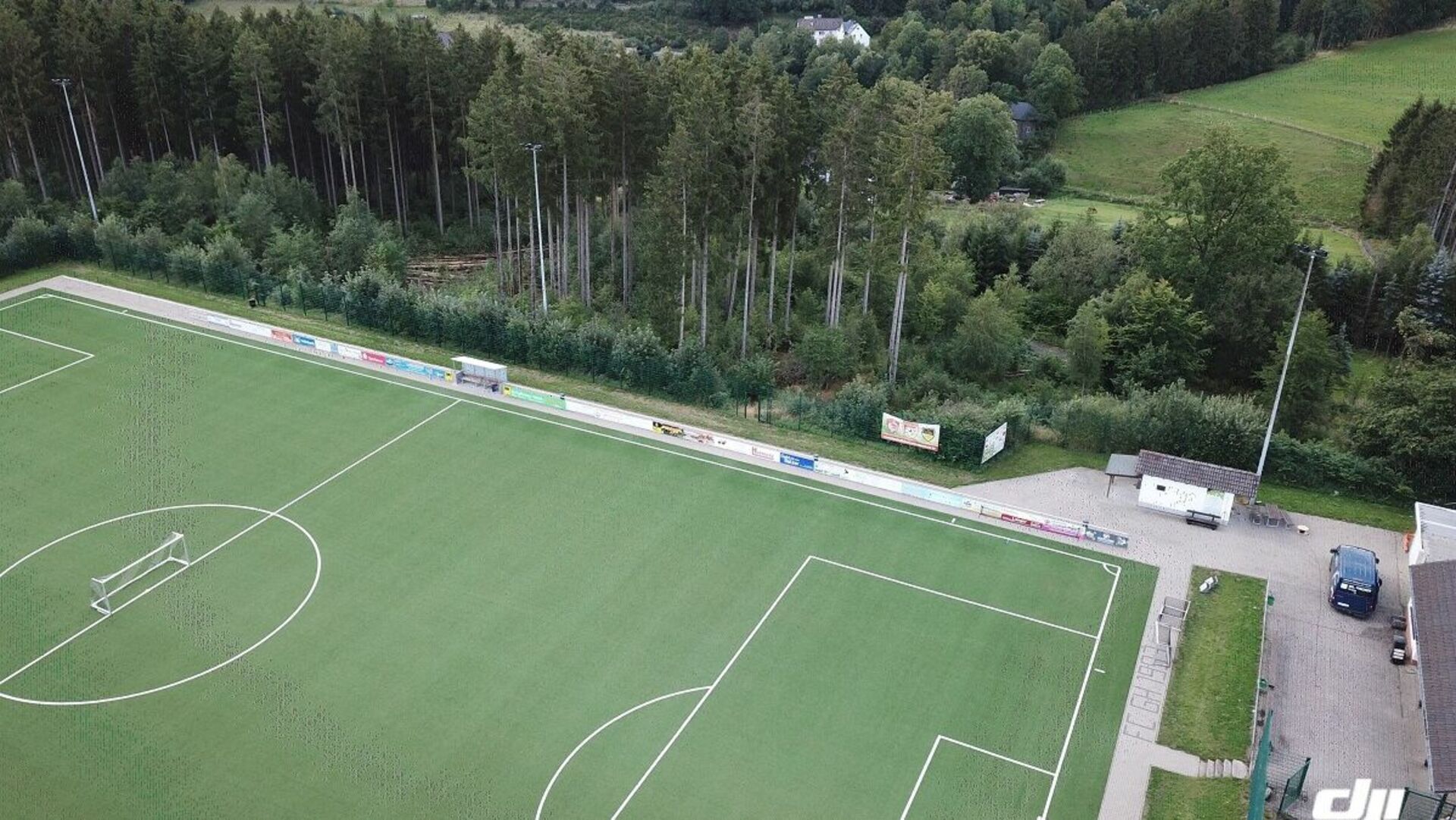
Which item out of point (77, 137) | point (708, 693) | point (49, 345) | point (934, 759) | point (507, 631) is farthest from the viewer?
point (77, 137)

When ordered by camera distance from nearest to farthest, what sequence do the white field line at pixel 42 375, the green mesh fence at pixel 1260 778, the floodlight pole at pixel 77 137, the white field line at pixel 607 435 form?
1. the green mesh fence at pixel 1260 778
2. the white field line at pixel 607 435
3. the white field line at pixel 42 375
4. the floodlight pole at pixel 77 137

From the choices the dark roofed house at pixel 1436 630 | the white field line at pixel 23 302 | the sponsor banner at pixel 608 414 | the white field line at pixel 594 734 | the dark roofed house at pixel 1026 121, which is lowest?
the white field line at pixel 594 734

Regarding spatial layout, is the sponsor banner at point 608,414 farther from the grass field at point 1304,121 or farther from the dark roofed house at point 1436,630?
the grass field at point 1304,121

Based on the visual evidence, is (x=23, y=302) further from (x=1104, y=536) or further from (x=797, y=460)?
(x=1104, y=536)

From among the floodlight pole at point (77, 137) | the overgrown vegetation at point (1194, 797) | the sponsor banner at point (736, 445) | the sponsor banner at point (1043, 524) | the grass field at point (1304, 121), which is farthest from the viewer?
the grass field at point (1304, 121)

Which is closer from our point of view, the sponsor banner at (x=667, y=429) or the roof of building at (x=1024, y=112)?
the sponsor banner at (x=667, y=429)

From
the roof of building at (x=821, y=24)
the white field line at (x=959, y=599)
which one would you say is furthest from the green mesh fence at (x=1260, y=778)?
the roof of building at (x=821, y=24)

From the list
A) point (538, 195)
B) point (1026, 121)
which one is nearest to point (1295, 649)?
point (538, 195)
